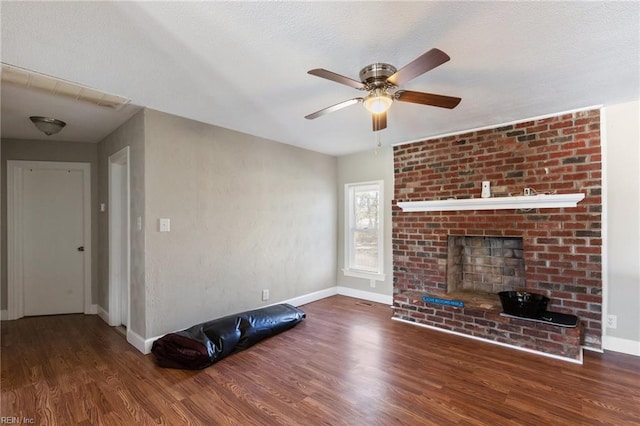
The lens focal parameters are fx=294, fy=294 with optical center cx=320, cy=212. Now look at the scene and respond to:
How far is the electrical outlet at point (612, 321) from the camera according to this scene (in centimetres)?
282

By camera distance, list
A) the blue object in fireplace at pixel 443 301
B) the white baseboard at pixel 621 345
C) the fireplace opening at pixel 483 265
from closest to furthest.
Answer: the white baseboard at pixel 621 345, the blue object in fireplace at pixel 443 301, the fireplace opening at pixel 483 265

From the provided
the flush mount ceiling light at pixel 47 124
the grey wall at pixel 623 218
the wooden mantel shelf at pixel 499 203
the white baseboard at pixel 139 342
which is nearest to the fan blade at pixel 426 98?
the wooden mantel shelf at pixel 499 203

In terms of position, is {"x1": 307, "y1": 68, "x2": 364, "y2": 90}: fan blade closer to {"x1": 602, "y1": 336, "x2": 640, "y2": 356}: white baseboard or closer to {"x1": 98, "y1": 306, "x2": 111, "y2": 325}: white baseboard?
{"x1": 602, "y1": 336, "x2": 640, "y2": 356}: white baseboard

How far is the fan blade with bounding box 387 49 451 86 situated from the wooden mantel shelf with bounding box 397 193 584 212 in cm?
214

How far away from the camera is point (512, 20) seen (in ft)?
5.29

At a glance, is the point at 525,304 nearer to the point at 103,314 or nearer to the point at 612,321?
the point at 612,321

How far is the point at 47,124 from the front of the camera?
122 inches

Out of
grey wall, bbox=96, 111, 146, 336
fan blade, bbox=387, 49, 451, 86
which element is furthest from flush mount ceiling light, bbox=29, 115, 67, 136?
fan blade, bbox=387, 49, 451, 86

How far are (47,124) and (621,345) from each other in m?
6.17

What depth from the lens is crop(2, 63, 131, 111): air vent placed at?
7.04ft

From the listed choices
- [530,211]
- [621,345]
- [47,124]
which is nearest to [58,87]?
[47,124]

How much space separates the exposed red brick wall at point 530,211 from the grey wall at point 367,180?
0.38m

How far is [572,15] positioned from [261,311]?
138 inches

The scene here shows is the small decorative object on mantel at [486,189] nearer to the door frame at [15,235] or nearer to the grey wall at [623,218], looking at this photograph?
the grey wall at [623,218]
